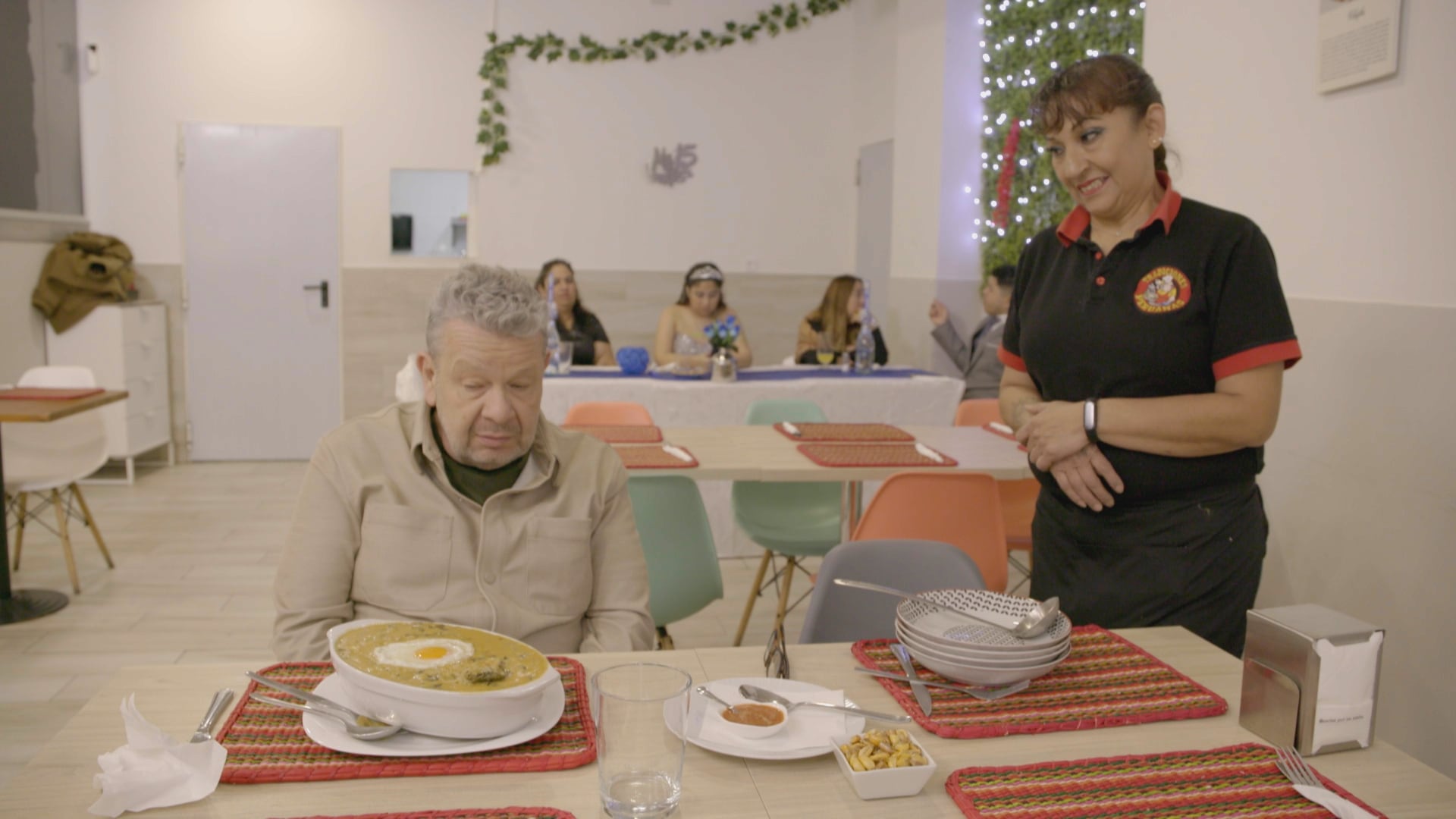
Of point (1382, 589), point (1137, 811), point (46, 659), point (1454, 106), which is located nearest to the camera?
point (1137, 811)

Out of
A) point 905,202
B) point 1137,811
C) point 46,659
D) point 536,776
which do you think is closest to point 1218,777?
point 1137,811

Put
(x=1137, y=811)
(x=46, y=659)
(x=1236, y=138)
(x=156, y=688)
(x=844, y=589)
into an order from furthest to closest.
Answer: (x=46, y=659) < (x=1236, y=138) < (x=844, y=589) < (x=156, y=688) < (x=1137, y=811)

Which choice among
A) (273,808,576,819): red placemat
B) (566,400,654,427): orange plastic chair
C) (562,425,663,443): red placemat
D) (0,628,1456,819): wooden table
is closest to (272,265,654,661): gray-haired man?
(0,628,1456,819): wooden table

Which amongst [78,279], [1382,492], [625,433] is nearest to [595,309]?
[78,279]

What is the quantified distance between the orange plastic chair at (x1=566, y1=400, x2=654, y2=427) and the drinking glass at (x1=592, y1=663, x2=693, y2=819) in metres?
2.89

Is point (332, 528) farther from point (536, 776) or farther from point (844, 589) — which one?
point (844, 589)

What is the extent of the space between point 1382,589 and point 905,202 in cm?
466

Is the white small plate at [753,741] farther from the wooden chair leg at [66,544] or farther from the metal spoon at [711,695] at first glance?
the wooden chair leg at [66,544]

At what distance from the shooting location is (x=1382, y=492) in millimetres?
2650

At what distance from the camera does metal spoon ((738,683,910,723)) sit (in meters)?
1.32

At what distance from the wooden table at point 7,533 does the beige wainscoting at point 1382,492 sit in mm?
4037

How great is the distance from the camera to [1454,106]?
96.5 inches

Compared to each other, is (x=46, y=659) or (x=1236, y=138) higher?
(x=1236, y=138)

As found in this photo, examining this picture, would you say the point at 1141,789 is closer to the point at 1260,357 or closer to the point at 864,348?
the point at 1260,357
